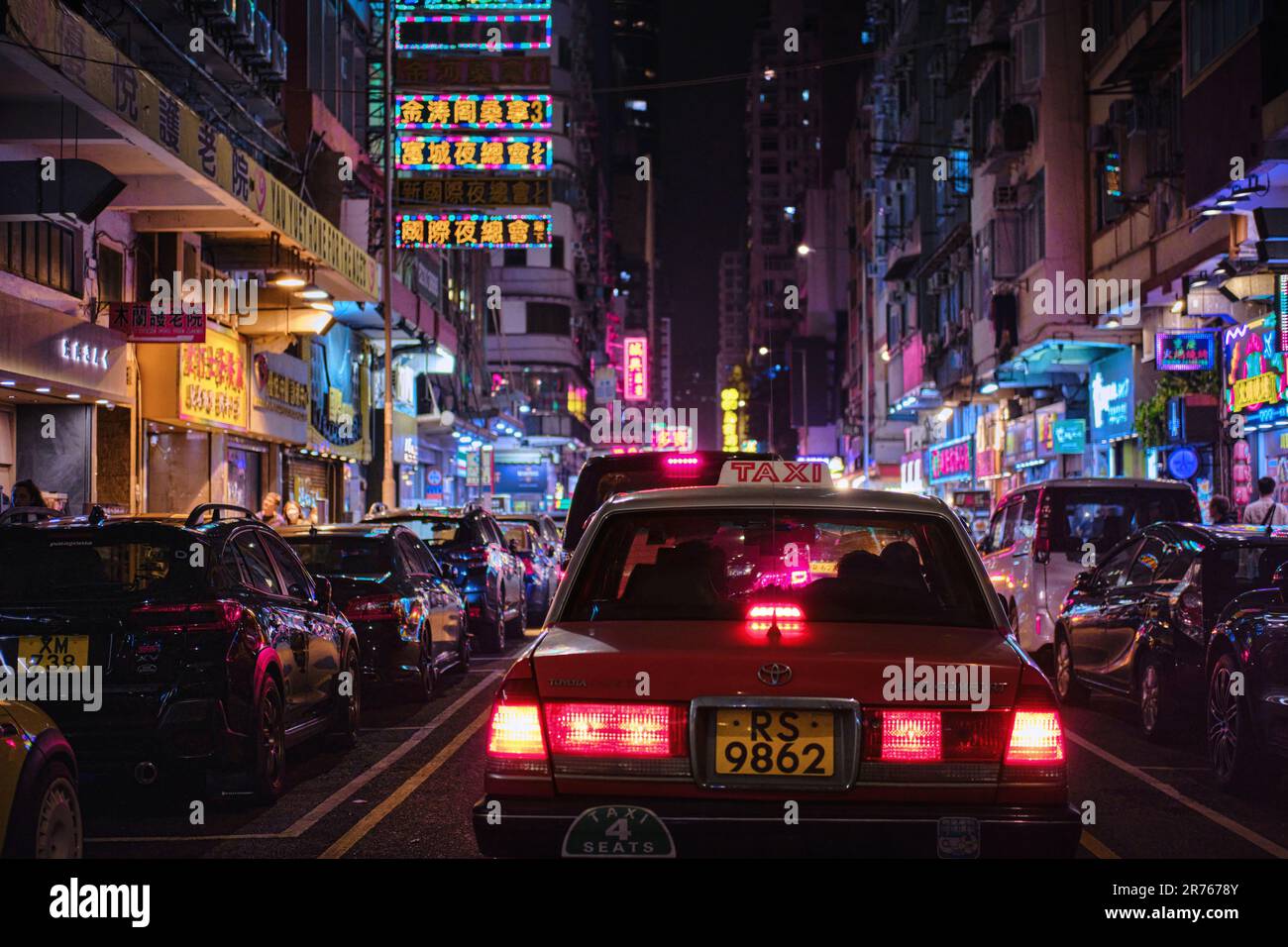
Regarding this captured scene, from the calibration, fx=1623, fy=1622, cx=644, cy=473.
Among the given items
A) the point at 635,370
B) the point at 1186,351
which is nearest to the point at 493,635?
the point at 1186,351

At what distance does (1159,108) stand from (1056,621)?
15918mm

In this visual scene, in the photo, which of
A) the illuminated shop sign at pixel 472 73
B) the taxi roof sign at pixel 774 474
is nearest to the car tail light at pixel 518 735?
the taxi roof sign at pixel 774 474

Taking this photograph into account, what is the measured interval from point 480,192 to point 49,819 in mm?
33072

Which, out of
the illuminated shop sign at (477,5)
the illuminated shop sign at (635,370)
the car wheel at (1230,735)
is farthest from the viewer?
the illuminated shop sign at (635,370)

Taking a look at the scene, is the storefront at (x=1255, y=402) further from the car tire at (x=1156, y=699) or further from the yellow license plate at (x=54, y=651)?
the yellow license plate at (x=54, y=651)

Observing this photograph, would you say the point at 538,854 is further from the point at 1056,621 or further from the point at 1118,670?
the point at 1056,621

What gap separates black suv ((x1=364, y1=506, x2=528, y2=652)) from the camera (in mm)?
18266

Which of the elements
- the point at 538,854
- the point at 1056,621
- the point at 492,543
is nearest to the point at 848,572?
the point at 538,854

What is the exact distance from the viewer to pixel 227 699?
8.46 meters

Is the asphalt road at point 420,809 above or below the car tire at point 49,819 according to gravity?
below

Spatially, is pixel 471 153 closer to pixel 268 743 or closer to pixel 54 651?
pixel 268 743

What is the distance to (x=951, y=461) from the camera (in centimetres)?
5425

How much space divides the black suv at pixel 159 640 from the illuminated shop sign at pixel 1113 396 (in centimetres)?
2344

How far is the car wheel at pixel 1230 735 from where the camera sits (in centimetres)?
941
